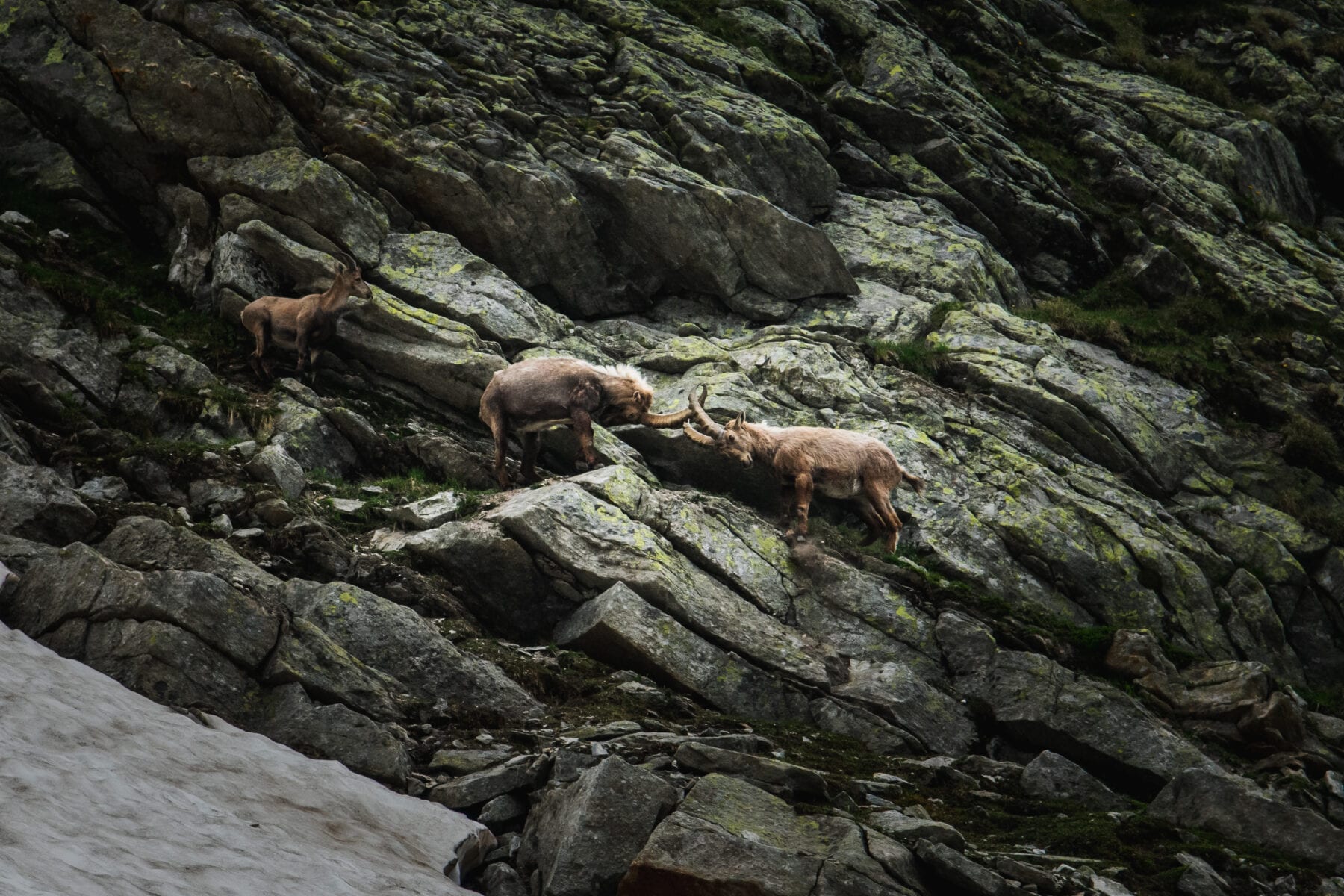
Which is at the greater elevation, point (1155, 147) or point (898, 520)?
point (1155, 147)

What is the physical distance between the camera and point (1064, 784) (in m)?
12.5

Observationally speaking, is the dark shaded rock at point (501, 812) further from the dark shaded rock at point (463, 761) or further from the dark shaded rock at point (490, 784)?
the dark shaded rock at point (463, 761)

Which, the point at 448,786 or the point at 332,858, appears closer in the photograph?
the point at 332,858

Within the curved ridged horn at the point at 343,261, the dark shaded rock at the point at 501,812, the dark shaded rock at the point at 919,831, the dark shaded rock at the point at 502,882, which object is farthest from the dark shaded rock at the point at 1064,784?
the curved ridged horn at the point at 343,261

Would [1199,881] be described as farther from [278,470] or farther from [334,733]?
[278,470]

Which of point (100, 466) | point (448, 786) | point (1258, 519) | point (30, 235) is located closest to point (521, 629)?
point (448, 786)

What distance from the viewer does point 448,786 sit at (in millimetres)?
9188

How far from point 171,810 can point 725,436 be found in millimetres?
12847

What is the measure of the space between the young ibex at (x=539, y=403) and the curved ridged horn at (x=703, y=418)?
182 cm

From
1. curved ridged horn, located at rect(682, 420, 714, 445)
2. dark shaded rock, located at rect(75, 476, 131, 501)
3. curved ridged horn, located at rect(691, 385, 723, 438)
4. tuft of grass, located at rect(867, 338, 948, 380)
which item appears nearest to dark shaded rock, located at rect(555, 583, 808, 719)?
curved ridged horn, located at rect(682, 420, 714, 445)

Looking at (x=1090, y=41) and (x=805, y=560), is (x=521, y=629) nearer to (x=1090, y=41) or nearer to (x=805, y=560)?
(x=805, y=560)

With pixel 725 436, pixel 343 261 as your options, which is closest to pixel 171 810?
pixel 725 436

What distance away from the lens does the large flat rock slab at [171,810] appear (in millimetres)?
5926

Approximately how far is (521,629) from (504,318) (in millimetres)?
8709
